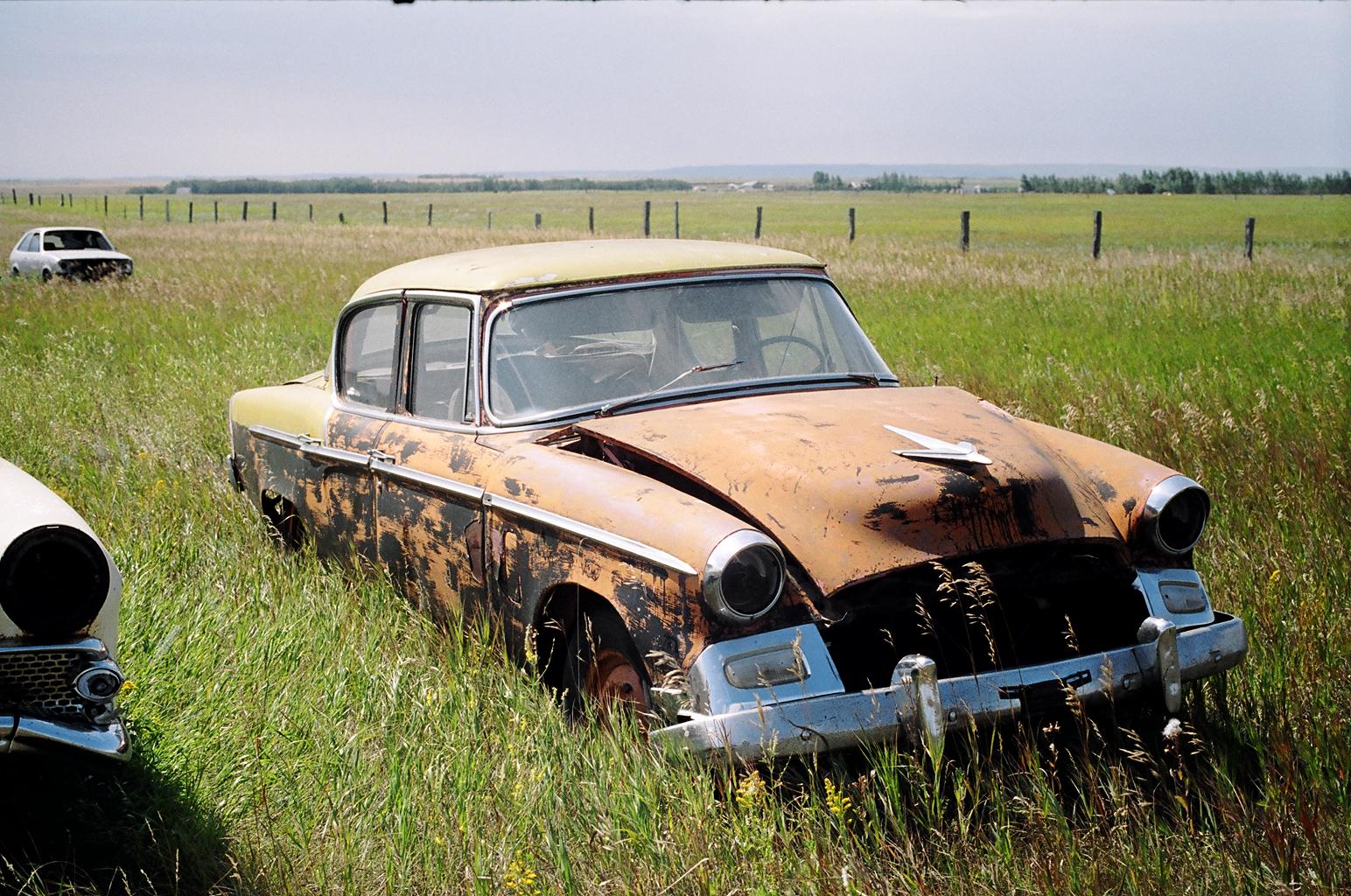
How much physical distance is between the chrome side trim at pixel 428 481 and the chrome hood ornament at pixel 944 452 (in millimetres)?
1361

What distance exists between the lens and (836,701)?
299cm

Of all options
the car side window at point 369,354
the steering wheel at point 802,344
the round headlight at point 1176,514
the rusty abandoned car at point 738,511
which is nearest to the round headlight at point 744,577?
the rusty abandoned car at point 738,511

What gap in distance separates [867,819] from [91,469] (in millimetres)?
5181

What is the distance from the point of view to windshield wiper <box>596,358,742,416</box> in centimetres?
413

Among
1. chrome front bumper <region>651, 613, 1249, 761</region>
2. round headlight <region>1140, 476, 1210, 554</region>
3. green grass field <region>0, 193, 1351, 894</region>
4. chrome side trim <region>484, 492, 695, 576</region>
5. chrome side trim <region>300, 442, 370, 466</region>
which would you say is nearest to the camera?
green grass field <region>0, 193, 1351, 894</region>

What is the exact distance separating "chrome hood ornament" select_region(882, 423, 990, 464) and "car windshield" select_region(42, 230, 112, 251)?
19.8 metres

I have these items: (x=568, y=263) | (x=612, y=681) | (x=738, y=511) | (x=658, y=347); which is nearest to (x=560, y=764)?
(x=612, y=681)

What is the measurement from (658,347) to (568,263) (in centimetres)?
47

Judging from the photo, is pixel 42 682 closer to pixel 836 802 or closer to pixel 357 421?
pixel 836 802

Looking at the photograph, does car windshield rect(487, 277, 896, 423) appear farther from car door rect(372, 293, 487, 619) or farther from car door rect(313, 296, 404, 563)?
car door rect(313, 296, 404, 563)

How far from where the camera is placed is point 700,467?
3.53m

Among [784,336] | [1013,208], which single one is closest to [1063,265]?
[784,336]

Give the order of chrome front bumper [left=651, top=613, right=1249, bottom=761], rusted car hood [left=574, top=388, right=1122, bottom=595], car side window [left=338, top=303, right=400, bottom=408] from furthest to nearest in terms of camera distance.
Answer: car side window [left=338, top=303, right=400, bottom=408]
rusted car hood [left=574, top=388, right=1122, bottom=595]
chrome front bumper [left=651, top=613, right=1249, bottom=761]

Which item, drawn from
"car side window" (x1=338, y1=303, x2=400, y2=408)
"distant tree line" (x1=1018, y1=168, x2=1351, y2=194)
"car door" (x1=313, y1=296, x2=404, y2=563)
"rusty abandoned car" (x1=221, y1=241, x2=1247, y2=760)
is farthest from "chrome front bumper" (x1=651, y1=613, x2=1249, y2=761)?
"distant tree line" (x1=1018, y1=168, x2=1351, y2=194)
